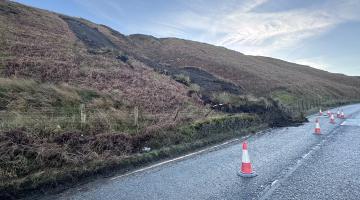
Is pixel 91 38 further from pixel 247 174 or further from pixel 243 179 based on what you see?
pixel 243 179

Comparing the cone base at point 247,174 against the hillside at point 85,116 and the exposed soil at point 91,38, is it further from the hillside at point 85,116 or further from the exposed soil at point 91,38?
the exposed soil at point 91,38

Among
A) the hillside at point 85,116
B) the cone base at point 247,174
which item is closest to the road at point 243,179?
the cone base at point 247,174

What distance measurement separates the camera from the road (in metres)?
6.75

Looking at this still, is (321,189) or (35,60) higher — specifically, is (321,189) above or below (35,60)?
below

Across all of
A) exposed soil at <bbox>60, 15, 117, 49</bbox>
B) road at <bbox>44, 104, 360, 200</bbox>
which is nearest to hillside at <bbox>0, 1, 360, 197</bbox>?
road at <bbox>44, 104, 360, 200</bbox>

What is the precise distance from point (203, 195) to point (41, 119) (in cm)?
678

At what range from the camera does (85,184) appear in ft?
25.9

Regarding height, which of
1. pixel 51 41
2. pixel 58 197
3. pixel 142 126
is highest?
pixel 51 41

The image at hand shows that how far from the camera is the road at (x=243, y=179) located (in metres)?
6.75

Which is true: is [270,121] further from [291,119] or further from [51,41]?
[51,41]

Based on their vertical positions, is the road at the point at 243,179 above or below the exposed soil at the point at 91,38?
below

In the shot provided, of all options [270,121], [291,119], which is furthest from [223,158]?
[291,119]

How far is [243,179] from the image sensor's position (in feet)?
25.8

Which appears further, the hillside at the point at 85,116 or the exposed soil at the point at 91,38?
the exposed soil at the point at 91,38
